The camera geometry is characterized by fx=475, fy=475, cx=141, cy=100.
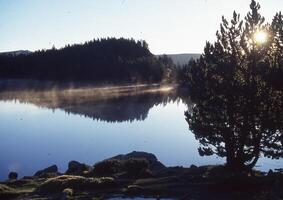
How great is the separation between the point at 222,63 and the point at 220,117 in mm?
3546

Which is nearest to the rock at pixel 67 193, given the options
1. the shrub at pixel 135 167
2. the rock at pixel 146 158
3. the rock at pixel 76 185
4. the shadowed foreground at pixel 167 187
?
the shadowed foreground at pixel 167 187

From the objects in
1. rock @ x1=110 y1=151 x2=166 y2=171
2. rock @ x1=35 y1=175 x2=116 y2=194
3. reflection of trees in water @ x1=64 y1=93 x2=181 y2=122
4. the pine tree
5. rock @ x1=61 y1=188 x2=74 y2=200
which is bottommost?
reflection of trees in water @ x1=64 y1=93 x2=181 y2=122

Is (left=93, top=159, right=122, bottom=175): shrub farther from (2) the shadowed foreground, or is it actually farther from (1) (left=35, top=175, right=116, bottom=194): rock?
(1) (left=35, top=175, right=116, bottom=194): rock

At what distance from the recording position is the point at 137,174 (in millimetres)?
32562

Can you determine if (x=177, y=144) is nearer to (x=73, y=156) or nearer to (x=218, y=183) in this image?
(x=73, y=156)

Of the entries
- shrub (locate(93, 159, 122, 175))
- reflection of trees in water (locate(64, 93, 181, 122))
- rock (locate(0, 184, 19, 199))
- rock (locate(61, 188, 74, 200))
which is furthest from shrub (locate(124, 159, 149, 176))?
reflection of trees in water (locate(64, 93, 181, 122))

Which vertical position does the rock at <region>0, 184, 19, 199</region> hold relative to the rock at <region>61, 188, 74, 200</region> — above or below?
below

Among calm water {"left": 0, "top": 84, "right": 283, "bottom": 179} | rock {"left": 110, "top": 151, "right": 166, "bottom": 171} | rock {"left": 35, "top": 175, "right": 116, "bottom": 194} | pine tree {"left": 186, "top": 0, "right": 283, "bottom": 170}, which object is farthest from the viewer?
calm water {"left": 0, "top": 84, "right": 283, "bottom": 179}

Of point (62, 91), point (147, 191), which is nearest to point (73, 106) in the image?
point (62, 91)

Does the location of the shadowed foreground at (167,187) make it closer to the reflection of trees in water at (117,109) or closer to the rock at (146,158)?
the rock at (146,158)

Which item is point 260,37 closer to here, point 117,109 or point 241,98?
point 241,98

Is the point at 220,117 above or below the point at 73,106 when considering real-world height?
above

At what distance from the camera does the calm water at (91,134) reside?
5284 centimetres

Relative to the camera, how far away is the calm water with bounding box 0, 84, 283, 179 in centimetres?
5284
